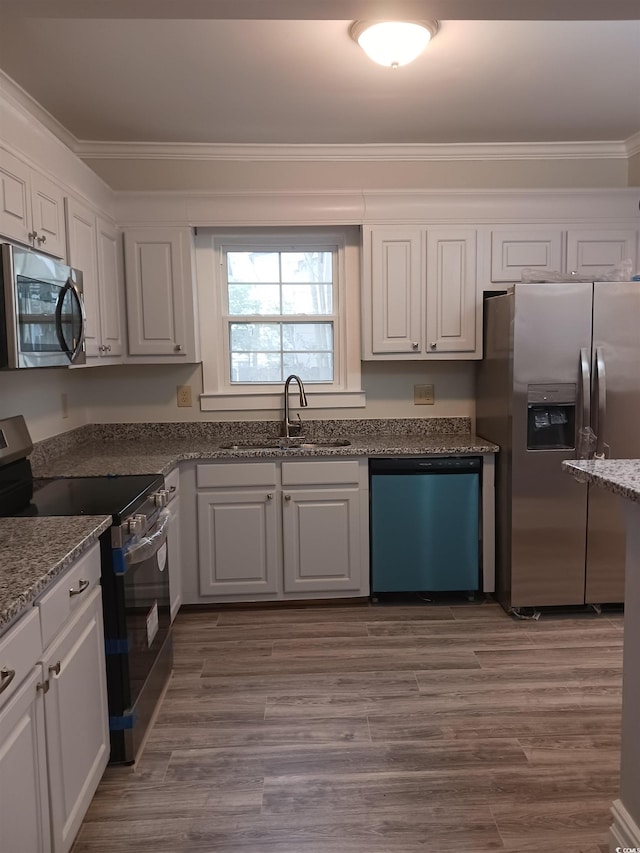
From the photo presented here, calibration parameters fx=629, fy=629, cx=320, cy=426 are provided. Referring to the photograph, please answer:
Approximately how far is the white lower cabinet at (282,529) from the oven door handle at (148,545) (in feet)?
2.71

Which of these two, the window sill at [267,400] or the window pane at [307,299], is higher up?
the window pane at [307,299]

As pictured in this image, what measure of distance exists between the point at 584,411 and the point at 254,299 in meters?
1.98

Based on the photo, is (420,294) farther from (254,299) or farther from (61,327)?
(61,327)

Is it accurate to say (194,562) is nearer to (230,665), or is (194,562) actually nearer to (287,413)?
(230,665)

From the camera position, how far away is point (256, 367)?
3.89m

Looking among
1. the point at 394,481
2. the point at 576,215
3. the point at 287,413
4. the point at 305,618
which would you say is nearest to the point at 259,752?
the point at 305,618

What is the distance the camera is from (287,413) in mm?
3717

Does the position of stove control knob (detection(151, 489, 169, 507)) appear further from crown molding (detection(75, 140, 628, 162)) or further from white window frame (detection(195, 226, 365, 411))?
crown molding (detection(75, 140, 628, 162))

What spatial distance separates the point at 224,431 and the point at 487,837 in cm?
255

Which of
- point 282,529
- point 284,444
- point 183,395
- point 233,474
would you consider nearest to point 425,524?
point 282,529

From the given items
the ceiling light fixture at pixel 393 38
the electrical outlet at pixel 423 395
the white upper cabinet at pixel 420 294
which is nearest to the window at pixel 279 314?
the white upper cabinet at pixel 420 294

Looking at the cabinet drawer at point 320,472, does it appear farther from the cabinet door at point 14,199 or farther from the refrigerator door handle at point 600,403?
the cabinet door at point 14,199

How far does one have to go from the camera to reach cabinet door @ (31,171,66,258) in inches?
92.2

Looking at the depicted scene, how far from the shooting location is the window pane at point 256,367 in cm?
388
